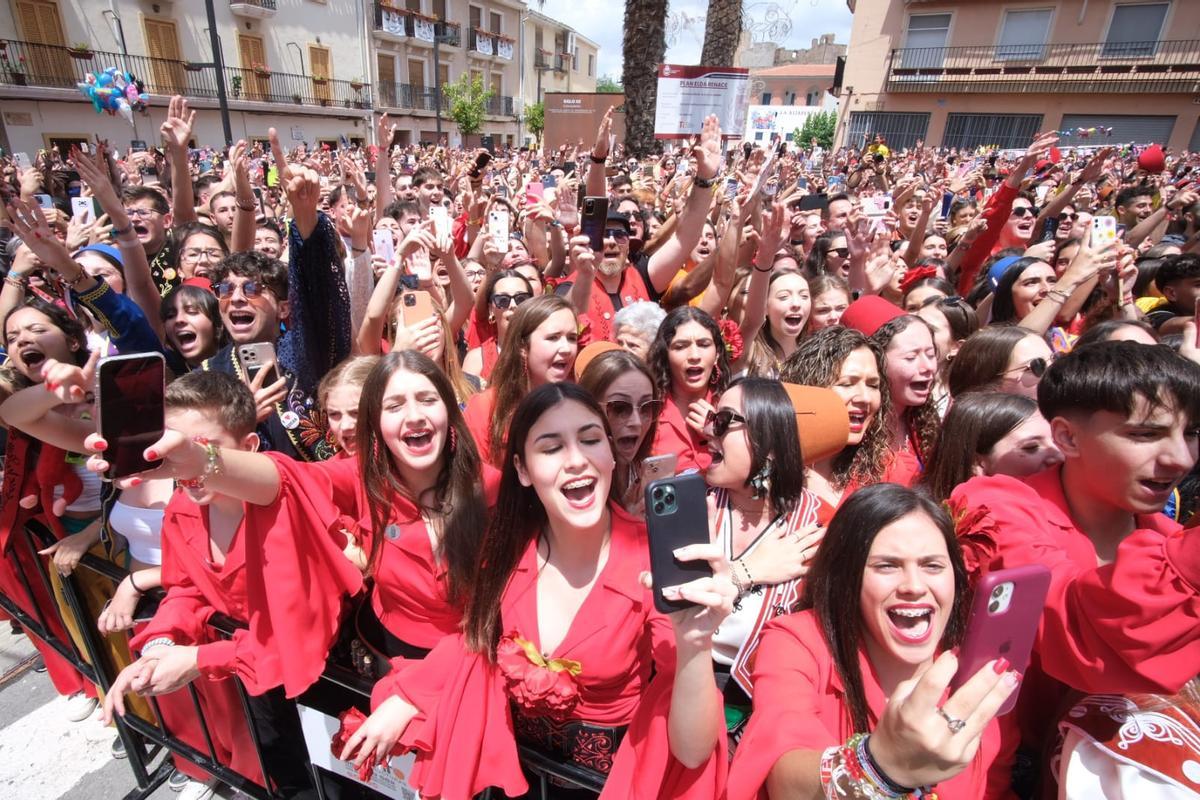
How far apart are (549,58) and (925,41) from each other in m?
28.9

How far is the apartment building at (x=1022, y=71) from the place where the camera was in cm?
2541

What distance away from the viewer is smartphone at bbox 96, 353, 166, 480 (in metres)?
1.25

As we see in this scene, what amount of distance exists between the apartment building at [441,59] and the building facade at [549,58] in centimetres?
182

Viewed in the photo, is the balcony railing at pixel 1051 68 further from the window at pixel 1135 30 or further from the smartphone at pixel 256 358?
the smartphone at pixel 256 358

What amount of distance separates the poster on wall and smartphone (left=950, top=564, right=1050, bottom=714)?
309 inches

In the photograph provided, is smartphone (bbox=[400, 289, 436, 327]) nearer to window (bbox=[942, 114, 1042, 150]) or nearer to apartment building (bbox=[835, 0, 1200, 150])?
apartment building (bbox=[835, 0, 1200, 150])

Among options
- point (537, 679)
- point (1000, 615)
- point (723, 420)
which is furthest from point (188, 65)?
point (1000, 615)

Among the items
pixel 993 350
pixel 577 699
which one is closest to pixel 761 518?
pixel 577 699

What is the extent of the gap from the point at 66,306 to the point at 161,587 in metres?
1.80

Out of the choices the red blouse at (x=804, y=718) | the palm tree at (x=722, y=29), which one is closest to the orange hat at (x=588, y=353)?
the red blouse at (x=804, y=718)

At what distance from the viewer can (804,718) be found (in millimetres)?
1320

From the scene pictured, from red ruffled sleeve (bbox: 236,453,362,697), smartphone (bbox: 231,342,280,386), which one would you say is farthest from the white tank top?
red ruffled sleeve (bbox: 236,453,362,697)

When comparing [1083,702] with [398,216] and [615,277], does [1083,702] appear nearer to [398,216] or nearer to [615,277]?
[615,277]

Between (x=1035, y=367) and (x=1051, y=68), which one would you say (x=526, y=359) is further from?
(x=1051, y=68)
